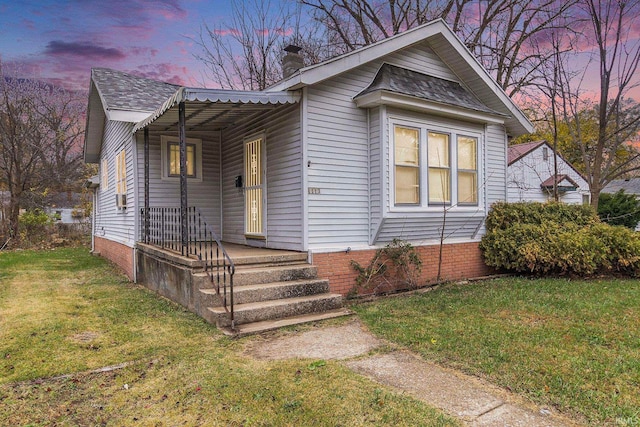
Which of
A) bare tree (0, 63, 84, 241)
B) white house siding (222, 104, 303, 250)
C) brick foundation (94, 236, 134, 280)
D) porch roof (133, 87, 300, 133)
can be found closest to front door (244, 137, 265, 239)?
white house siding (222, 104, 303, 250)

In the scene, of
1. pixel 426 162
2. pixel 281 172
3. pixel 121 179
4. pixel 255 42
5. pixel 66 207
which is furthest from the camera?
pixel 66 207

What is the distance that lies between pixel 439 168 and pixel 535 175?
1469 cm

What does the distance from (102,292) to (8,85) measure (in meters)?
18.5

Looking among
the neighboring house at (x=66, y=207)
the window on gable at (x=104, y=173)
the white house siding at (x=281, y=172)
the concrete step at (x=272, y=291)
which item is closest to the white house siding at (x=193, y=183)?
the white house siding at (x=281, y=172)

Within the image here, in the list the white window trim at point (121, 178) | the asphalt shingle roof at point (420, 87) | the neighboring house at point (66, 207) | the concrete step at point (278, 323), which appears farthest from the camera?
the neighboring house at point (66, 207)

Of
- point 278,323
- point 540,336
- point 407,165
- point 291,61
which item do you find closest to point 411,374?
point 540,336

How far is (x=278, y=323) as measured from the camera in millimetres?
5492

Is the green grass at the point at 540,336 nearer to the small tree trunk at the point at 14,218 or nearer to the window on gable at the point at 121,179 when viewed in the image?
the window on gable at the point at 121,179

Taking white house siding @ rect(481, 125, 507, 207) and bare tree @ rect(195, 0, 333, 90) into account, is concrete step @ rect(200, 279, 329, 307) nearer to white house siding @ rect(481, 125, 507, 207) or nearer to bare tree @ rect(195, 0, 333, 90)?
white house siding @ rect(481, 125, 507, 207)

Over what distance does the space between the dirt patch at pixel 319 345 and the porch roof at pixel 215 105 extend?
3483mm

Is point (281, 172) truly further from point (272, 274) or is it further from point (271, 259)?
point (272, 274)

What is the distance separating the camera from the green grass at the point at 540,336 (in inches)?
134

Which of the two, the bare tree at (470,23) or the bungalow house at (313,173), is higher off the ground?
the bare tree at (470,23)

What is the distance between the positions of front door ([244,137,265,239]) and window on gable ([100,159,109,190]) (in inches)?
262
